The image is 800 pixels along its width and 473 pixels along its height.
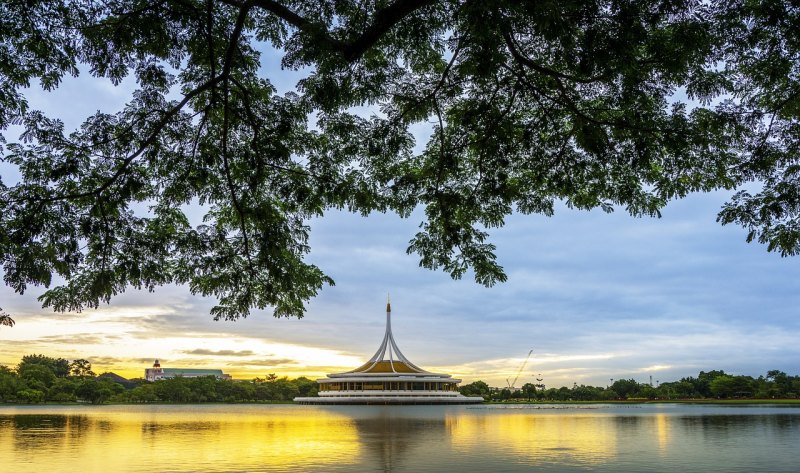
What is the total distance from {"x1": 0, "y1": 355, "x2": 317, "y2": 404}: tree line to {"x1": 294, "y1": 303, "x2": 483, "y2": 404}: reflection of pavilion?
41.9 ft

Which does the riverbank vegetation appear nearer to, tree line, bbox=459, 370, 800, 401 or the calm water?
tree line, bbox=459, 370, 800, 401

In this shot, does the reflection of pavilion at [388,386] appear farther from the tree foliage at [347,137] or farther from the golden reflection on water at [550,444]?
the tree foliage at [347,137]

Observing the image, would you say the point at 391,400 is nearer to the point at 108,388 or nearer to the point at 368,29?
the point at 108,388

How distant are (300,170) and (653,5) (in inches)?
224

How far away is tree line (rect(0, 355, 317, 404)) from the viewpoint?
276 ft

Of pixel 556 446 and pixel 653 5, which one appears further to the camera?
pixel 556 446

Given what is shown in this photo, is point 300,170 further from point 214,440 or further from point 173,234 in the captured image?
point 214,440

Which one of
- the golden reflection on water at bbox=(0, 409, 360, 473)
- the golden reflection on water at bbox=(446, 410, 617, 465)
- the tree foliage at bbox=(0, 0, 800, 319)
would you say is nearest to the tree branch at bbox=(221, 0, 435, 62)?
the tree foliage at bbox=(0, 0, 800, 319)

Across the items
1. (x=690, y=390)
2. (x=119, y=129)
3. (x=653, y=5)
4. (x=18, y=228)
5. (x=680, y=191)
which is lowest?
(x=690, y=390)

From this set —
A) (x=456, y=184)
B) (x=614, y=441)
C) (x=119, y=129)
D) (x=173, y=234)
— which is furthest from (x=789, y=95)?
(x=614, y=441)

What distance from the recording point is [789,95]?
9.37 m

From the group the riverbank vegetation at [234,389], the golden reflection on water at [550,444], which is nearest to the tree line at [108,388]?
the riverbank vegetation at [234,389]

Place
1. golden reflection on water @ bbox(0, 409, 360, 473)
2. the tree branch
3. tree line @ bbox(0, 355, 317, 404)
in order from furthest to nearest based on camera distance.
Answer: tree line @ bbox(0, 355, 317, 404), golden reflection on water @ bbox(0, 409, 360, 473), the tree branch

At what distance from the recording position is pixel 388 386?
9375 cm
